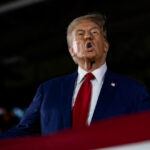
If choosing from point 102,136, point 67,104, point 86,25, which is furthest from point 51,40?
point 102,136

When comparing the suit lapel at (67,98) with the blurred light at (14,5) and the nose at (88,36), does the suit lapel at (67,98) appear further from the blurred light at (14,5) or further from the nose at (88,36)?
the blurred light at (14,5)

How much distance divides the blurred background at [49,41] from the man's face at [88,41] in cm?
290

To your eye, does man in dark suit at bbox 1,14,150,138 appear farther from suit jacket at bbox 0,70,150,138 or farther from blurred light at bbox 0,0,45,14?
blurred light at bbox 0,0,45,14

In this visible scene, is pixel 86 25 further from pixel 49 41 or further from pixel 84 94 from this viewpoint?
pixel 49 41

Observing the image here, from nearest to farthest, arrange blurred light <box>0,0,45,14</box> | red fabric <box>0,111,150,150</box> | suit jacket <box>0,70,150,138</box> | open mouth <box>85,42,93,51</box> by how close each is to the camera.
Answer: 1. red fabric <box>0,111,150,150</box>
2. suit jacket <box>0,70,150,138</box>
3. open mouth <box>85,42,93,51</box>
4. blurred light <box>0,0,45,14</box>

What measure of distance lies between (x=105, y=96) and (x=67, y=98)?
12 centimetres

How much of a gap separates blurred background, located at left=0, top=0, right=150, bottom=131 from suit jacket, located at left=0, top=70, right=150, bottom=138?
9.77 feet

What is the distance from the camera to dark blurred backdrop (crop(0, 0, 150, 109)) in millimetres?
4613

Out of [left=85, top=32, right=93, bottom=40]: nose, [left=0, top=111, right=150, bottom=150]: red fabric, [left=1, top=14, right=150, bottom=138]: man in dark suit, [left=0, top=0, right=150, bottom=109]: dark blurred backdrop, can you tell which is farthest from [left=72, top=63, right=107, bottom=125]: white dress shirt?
[left=0, top=0, right=150, bottom=109]: dark blurred backdrop

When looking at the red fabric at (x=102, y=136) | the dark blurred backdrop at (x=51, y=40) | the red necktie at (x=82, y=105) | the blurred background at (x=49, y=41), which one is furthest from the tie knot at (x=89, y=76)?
the dark blurred backdrop at (x=51, y=40)

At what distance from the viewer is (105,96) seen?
1.10 meters

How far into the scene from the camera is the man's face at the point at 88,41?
1.20 m

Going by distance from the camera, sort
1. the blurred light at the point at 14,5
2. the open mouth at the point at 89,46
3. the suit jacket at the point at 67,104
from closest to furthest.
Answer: the suit jacket at the point at 67,104, the open mouth at the point at 89,46, the blurred light at the point at 14,5

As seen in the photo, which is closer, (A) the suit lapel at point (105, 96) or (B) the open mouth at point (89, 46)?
(A) the suit lapel at point (105, 96)
